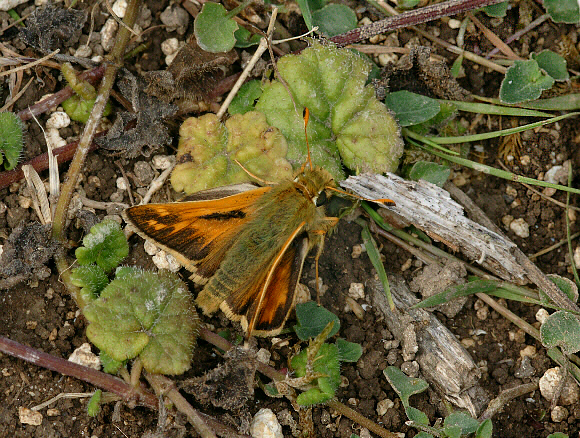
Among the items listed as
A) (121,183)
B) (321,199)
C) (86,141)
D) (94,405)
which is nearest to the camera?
(94,405)

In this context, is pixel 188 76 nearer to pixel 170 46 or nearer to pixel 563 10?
pixel 170 46

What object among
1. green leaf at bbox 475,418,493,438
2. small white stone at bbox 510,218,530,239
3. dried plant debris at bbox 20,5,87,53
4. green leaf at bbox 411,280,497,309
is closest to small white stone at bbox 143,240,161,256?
dried plant debris at bbox 20,5,87,53

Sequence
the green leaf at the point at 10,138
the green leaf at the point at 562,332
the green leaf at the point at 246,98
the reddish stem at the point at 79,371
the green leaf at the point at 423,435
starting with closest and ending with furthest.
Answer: the reddish stem at the point at 79,371 → the green leaf at the point at 423,435 → the green leaf at the point at 10,138 → the green leaf at the point at 562,332 → the green leaf at the point at 246,98

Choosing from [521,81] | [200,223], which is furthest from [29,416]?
[521,81]

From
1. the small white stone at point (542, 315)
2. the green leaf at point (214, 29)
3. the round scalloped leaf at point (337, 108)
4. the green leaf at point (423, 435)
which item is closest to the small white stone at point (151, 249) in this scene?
the round scalloped leaf at point (337, 108)

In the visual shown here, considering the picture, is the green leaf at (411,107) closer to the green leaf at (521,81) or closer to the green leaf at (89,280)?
the green leaf at (521,81)

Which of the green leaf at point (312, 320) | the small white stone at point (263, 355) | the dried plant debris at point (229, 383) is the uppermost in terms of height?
the green leaf at point (312, 320)

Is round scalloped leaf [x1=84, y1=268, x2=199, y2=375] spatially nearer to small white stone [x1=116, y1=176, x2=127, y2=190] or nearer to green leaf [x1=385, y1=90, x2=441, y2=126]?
small white stone [x1=116, y1=176, x2=127, y2=190]
